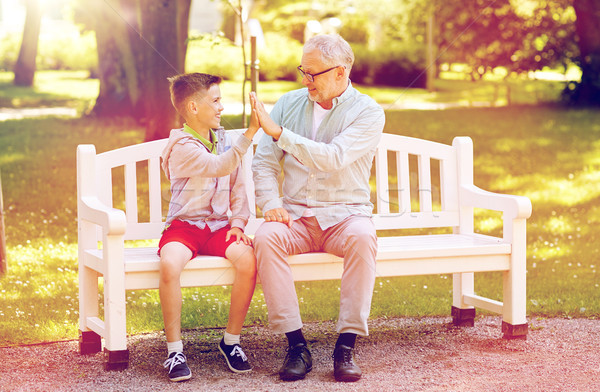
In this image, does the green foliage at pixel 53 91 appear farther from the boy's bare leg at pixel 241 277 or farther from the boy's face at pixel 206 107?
the boy's bare leg at pixel 241 277

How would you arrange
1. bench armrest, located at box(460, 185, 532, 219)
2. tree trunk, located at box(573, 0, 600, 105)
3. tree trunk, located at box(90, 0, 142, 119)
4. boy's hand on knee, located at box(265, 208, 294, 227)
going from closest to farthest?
boy's hand on knee, located at box(265, 208, 294, 227), bench armrest, located at box(460, 185, 532, 219), tree trunk, located at box(90, 0, 142, 119), tree trunk, located at box(573, 0, 600, 105)

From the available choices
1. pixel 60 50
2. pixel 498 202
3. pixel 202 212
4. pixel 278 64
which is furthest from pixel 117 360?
pixel 60 50

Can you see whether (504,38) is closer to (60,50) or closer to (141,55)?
(141,55)

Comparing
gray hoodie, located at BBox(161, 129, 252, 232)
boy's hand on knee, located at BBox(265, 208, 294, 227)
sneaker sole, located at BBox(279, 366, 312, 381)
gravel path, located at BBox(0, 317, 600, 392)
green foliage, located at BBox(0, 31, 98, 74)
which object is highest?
green foliage, located at BBox(0, 31, 98, 74)

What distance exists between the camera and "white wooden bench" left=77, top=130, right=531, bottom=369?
3.73m

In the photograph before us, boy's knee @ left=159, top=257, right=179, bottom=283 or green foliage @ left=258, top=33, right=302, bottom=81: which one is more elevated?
green foliage @ left=258, top=33, right=302, bottom=81

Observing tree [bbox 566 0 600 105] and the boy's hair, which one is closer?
the boy's hair

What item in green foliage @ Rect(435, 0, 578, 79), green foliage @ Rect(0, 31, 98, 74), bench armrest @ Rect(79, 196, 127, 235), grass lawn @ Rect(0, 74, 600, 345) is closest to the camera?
bench armrest @ Rect(79, 196, 127, 235)

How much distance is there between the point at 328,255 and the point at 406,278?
1.98m

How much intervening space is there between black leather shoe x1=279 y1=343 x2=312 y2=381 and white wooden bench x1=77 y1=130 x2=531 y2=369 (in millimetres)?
363

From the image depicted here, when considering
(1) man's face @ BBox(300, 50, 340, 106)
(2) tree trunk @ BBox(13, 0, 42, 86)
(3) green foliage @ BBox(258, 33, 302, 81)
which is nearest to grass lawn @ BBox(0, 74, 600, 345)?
(1) man's face @ BBox(300, 50, 340, 106)

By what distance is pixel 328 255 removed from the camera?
3.97m

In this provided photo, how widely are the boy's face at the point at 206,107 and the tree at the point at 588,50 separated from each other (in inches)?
468

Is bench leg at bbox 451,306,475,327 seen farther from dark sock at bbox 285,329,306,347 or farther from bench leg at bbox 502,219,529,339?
dark sock at bbox 285,329,306,347
